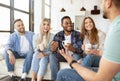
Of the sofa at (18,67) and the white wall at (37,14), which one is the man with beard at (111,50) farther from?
the white wall at (37,14)

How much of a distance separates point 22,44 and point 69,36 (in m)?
0.80

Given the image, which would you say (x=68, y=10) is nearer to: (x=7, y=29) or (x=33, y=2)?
(x=33, y=2)

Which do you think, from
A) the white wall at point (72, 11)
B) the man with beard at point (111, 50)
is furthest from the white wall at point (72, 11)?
the man with beard at point (111, 50)

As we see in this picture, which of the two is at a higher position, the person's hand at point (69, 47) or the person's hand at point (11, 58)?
the person's hand at point (69, 47)

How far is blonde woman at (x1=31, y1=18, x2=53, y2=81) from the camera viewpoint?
2.71 m

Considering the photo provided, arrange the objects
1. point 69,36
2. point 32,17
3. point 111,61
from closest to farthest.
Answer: point 111,61 → point 69,36 → point 32,17

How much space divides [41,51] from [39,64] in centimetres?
20

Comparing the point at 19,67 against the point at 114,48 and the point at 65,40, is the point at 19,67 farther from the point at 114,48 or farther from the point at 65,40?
the point at 114,48

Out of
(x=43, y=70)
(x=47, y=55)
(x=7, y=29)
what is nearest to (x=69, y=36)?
(x=47, y=55)

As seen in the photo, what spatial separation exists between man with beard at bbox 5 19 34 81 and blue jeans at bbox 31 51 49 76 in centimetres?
12

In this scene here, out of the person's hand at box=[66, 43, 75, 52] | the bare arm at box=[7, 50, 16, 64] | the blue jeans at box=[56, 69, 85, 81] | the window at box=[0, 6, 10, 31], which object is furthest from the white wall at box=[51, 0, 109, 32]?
the blue jeans at box=[56, 69, 85, 81]

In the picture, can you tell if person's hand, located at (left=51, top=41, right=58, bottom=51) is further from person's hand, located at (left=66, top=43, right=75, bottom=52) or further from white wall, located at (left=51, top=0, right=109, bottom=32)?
white wall, located at (left=51, top=0, right=109, bottom=32)

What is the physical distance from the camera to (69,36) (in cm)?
296

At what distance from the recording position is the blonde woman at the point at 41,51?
2.71m
